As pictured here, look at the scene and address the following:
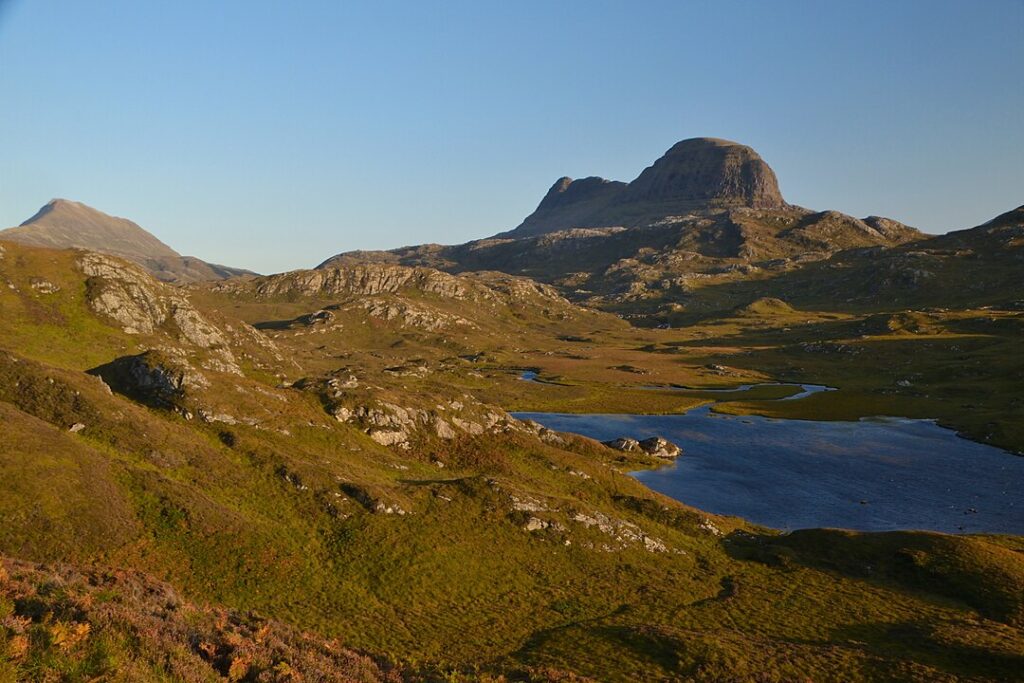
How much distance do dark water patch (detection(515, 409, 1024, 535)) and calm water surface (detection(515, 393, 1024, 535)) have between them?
0.63 feet

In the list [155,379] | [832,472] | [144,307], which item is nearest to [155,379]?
[155,379]

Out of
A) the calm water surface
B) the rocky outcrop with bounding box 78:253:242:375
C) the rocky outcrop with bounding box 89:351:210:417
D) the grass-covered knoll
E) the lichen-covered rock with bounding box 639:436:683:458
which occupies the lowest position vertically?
the calm water surface

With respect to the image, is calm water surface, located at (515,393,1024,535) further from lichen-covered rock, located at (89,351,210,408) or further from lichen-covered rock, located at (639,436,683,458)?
lichen-covered rock, located at (89,351,210,408)

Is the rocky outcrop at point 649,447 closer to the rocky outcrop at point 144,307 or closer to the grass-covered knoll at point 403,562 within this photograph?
the grass-covered knoll at point 403,562

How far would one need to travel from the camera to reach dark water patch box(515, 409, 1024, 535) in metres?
90.1

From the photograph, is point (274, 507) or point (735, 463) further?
point (735, 463)

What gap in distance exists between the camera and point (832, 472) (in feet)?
370

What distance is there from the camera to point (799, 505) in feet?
309

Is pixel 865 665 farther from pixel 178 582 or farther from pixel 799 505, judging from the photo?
pixel 799 505

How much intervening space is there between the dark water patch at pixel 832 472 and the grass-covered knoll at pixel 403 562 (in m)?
16.7

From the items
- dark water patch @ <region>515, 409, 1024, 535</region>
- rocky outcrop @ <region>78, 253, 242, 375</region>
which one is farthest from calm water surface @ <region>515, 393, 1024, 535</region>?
rocky outcrop @ <region>78, 253, 242, 375</region>

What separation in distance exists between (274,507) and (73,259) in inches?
3690

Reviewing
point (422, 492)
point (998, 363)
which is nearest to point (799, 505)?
point (422, 492)

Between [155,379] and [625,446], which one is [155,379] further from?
[625,446]
